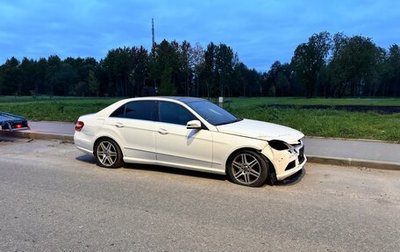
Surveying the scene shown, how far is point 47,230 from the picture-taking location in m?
4.53

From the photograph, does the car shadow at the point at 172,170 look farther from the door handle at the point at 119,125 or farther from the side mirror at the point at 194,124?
the side mirror at the point at 194,124

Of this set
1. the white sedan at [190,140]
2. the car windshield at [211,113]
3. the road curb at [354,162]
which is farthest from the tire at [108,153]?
the road curb at [354,162]

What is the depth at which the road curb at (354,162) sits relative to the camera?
794 cm

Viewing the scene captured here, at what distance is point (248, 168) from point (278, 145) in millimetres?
626

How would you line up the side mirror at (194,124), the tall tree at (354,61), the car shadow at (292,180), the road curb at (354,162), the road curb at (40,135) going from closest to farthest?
the car shadow at (292,180), the side mirror at (194,124), the road curb at (354,162), the road curb at (40,135), the tall tree at (354,61)

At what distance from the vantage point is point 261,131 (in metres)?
6.76

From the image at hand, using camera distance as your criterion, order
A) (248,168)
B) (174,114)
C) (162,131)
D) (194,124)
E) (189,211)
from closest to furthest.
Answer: (189,211), (248,168), (194,124), (162,131), (174,114)

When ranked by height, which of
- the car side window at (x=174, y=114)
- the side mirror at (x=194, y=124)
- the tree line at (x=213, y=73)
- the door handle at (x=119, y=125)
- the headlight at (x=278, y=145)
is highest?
the tree line at (x=213, y=73)

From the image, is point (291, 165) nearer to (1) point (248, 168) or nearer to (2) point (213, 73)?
(1) point (248, 168)

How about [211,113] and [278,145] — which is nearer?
[278,145]

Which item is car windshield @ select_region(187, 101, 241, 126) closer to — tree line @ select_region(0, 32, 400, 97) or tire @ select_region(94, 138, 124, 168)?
tire @ select_region(94, 138, 124, 168)

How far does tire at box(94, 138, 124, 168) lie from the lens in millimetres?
7867

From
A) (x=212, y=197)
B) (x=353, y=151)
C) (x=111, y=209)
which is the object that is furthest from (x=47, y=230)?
(x=353, y=151)

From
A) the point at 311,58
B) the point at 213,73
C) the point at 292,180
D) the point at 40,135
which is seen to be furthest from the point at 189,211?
the point at 213,73
